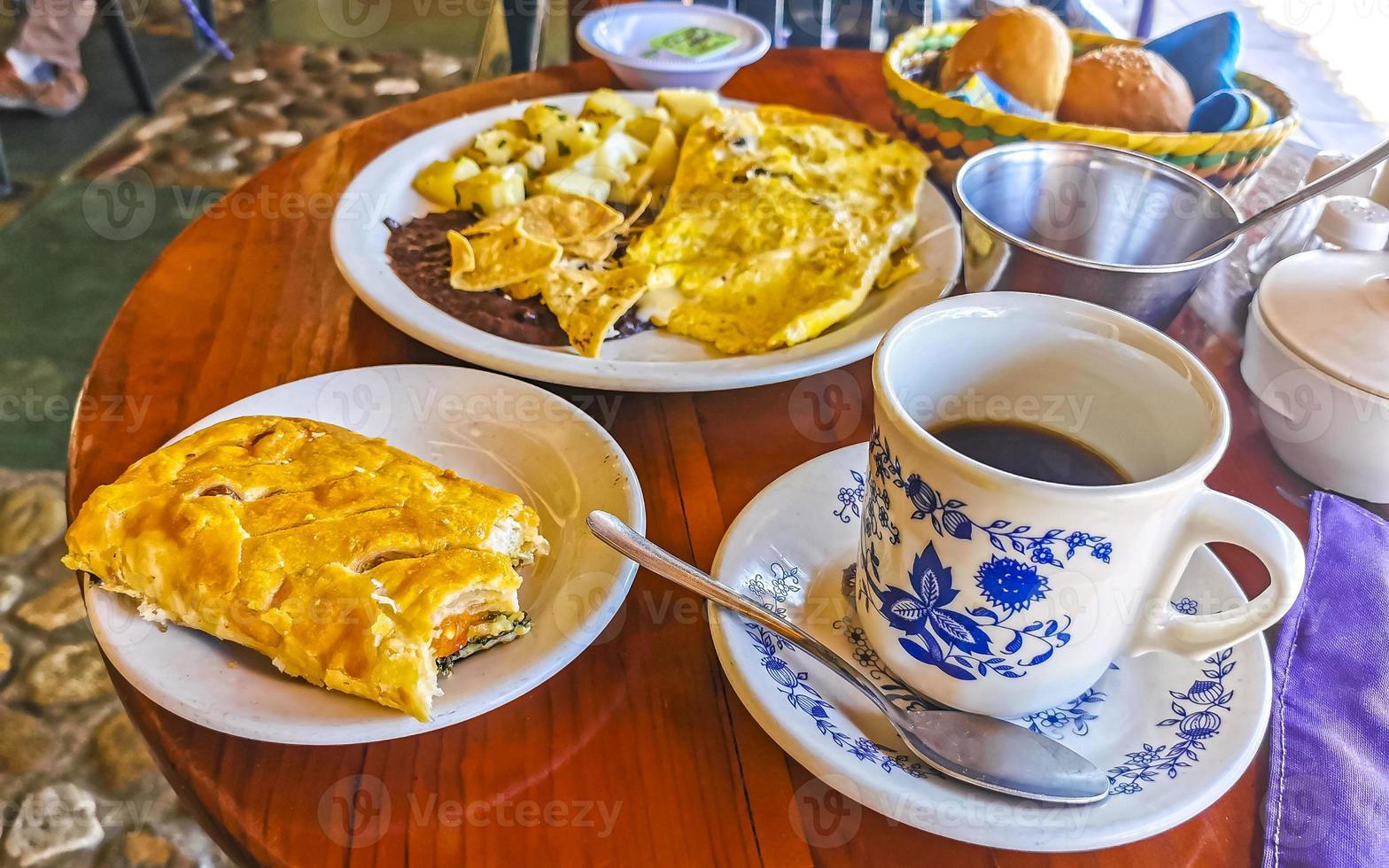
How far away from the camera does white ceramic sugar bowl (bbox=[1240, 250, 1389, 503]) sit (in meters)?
0.69

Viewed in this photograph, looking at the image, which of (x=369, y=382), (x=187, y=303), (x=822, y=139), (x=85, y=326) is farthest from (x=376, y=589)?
(x=85, y=326)

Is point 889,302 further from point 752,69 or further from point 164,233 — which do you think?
point 164,233

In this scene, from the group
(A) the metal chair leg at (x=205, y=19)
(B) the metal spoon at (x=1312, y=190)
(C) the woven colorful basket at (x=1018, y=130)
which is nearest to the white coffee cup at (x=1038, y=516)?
(B) the metal spoon at (x=1312, y=190)

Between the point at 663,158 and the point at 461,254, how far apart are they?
1.16 feet

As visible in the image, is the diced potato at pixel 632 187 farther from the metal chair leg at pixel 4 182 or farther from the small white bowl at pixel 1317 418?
the metal chair leg at pixel 4 182

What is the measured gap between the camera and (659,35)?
5.10 ft

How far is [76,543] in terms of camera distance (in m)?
0.58

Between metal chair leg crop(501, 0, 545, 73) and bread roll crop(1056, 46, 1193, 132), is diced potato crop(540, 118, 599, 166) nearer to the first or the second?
bread roll crop(1056, 46, 1193, 132)

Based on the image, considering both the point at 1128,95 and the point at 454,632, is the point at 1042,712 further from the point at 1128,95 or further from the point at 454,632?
the point at 1128,95

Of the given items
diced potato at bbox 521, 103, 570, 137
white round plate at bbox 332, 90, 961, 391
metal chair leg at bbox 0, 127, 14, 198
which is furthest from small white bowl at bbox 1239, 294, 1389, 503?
metal chair leg at bbox 0, 127, 14, 198

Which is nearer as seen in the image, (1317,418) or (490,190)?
(1317,418)

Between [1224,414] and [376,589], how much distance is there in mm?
500

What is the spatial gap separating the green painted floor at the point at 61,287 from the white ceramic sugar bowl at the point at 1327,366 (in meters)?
2.04

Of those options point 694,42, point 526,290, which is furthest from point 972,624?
point 694,42
